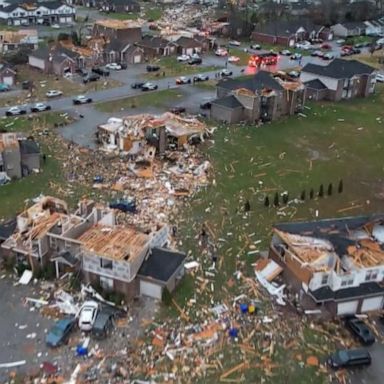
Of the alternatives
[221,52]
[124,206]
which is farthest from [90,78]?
[124,206]

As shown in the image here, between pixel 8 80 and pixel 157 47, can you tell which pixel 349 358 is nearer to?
pixel 8 80

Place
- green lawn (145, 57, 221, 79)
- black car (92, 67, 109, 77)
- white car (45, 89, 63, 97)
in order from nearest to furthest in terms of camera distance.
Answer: white car (45, 89, 63, 97)
black car (92, 67, 109, 77)
green lawn (145, 57, 221, 79)

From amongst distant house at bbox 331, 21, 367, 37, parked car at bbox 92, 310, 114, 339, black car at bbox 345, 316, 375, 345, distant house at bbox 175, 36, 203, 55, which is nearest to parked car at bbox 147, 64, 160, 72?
distant house at bbox 175, 36, 203, 55

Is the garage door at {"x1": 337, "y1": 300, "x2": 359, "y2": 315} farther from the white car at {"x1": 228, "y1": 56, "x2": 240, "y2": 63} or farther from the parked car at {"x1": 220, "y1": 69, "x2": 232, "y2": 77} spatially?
the white car at {"x1": 228, "y1": 56, "x2": 240, "y2": 63}

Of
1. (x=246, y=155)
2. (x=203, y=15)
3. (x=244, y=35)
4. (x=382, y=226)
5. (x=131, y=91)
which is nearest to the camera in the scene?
(x=382, y=226)

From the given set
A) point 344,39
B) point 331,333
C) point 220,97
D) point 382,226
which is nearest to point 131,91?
point 220,97

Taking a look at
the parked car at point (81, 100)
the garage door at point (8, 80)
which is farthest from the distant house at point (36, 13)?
the parked car at point (81, 100)

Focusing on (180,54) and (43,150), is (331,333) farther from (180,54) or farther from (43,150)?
(180,54)

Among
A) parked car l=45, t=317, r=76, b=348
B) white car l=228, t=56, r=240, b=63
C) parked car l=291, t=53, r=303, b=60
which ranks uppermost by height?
parked car l=45, t=317, r=76, b=348
